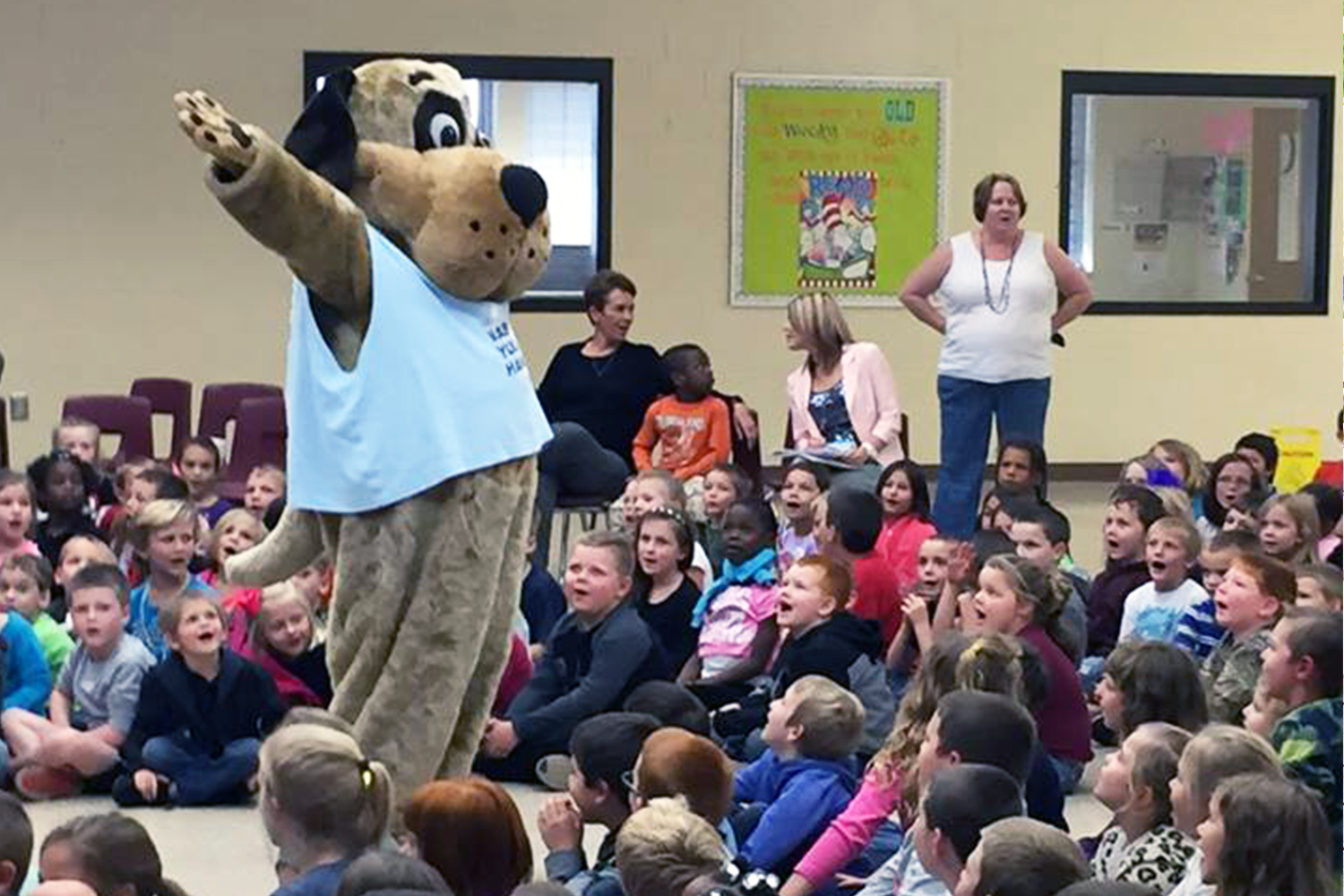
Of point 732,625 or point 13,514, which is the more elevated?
point 13,514

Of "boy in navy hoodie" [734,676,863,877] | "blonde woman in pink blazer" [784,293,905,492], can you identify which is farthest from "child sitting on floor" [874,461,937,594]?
"boy in navy hoodie" [734,676,863,877]

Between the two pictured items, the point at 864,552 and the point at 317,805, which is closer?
the point at 317,805

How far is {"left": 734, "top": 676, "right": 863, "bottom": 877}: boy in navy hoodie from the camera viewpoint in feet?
18.1

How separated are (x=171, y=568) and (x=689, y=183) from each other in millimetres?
6291

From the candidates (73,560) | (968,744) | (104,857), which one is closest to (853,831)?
(968,744)

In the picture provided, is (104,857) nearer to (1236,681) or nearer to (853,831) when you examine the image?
(853,831)

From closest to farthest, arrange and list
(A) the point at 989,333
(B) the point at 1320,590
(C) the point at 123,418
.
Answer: (B) the point at 1320,590
(A) the point at 989,333
(C) the point at 123,418

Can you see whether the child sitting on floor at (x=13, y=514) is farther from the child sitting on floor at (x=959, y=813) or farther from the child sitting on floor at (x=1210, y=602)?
the child sitting on floor at (x=959, y=813)

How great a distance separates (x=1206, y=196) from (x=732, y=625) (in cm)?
748

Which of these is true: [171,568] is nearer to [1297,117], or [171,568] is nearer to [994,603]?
[994,603]

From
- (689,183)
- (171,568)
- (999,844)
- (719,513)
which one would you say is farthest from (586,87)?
(999,844)

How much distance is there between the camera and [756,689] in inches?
296

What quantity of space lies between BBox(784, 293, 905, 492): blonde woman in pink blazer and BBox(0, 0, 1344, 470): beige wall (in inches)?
130

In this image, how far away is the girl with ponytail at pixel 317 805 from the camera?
174 inches
